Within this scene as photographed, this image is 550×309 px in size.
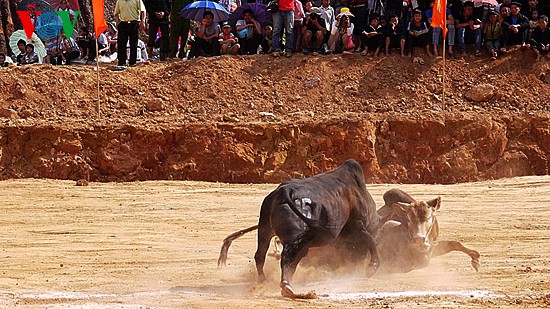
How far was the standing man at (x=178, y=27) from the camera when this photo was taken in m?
24.7

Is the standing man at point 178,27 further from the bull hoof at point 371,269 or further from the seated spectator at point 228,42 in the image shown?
the bull hoof at point 371,269

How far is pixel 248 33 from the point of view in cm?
2458

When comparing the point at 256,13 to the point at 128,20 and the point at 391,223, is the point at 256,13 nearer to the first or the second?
the point at 128,20

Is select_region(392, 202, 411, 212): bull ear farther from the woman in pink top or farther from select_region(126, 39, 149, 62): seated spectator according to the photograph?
select_region(126, 39, 149, 62): seated spectator

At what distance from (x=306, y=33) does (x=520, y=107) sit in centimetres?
524

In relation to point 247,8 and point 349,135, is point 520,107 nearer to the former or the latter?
point 349,135

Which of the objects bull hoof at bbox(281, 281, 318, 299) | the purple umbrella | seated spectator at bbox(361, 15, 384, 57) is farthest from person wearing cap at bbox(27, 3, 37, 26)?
bull hoof at bbox(281, 281, 318, 299)

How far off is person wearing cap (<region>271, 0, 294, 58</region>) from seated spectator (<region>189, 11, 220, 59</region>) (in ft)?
4.49

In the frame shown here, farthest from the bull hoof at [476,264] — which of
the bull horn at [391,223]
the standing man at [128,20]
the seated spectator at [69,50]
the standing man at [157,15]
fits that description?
the seated spectator at [69,50]

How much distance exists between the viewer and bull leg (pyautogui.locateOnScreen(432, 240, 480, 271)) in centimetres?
1120

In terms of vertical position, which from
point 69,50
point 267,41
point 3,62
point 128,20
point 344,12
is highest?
point 344,12

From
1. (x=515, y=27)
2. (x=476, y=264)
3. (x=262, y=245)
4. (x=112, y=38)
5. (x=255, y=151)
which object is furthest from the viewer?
(x=112, y=38)

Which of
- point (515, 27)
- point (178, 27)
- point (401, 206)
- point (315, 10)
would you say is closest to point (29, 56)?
point (178, 27)

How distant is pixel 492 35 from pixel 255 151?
6.85 meters
